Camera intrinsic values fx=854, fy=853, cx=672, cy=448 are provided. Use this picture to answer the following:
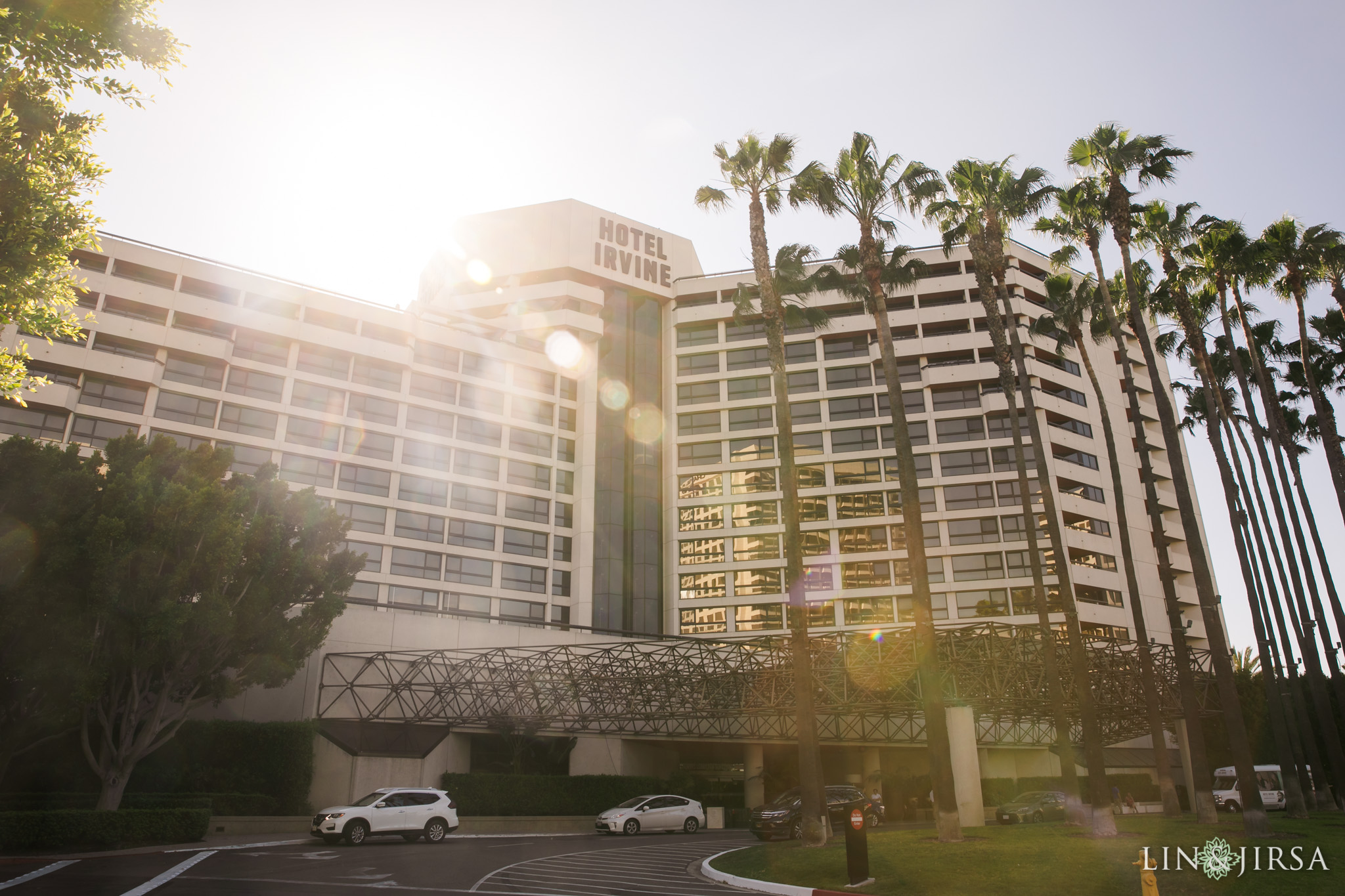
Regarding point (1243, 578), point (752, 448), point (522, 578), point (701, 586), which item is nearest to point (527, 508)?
point (522, 578)

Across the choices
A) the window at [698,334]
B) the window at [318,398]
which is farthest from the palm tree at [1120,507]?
the window at [318,398]

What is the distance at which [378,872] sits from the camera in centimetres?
1708

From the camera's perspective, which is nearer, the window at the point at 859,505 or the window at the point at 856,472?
the window at the point at 859,505

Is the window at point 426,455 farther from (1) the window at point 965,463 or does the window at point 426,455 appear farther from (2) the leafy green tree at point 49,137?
(2) the leafy green tree at point 49,137

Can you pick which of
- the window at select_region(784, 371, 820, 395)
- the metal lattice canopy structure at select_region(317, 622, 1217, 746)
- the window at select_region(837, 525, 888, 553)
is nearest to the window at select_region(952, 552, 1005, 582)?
the window at select_region(837, 525, 888, 553)

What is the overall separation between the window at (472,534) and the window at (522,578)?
6.43 ft

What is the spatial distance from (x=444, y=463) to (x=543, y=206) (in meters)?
24.3

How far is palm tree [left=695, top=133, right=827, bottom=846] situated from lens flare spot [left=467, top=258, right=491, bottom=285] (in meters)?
47.5

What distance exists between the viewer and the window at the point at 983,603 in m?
61.5

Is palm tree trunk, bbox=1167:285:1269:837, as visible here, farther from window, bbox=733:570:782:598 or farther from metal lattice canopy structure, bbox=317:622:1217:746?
window, bbox=733:570:782:598

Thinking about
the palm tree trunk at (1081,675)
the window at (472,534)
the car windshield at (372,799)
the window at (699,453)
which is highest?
the window at (699,453)

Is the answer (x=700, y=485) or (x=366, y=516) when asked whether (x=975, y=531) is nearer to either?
(x=700, y=485)

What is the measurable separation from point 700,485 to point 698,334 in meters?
14.0

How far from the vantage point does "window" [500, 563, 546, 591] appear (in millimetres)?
62188
